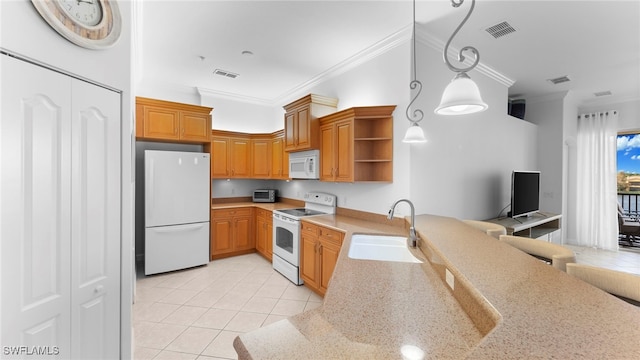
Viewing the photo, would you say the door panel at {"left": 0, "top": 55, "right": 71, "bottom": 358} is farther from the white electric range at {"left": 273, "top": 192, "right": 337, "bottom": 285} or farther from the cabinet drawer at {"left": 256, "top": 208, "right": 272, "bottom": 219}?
the cabinet drawer at {"left": 256, "top": 208, "right": 272, "bottom": 219}

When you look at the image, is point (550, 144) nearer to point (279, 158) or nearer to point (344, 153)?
point (344, 153)

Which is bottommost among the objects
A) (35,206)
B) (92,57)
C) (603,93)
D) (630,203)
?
(630,203)

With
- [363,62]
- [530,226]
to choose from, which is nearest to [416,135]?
[363,62]

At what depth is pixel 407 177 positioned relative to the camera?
2.85m

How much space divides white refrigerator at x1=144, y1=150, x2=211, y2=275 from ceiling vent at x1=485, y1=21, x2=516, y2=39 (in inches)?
159

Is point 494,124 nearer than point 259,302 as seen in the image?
No

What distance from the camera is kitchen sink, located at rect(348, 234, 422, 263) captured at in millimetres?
2178

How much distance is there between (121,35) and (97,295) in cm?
153

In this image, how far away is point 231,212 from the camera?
455 centimetres

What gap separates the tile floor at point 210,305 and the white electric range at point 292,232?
0.53 feet

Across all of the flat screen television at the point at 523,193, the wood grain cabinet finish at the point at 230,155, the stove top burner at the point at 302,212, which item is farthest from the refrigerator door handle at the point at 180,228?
the flat screen television at the point at 523,193

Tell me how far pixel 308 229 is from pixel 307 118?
1499 millimetres

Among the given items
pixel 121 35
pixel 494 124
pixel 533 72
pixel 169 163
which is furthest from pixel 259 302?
pixel 533 72

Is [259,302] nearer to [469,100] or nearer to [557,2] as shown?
[469,100]
